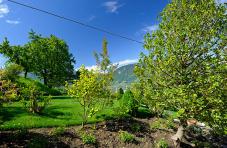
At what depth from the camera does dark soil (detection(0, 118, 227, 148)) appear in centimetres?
1293

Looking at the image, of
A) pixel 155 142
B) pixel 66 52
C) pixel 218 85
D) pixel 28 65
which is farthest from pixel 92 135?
pixel 66 52

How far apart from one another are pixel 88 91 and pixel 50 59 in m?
42.2

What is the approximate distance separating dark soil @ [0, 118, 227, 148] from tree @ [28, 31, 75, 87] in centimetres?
3919

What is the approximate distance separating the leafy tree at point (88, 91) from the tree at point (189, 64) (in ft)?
8.69

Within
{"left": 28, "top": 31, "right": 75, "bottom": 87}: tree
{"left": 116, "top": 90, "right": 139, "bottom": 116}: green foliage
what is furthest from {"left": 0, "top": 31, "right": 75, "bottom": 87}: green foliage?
{"left": 116, "top": 90, "right": 139, "bottom": 116}: green foliage

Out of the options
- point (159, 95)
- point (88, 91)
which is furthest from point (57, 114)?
point (159, 95)

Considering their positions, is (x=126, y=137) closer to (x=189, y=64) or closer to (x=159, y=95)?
(x=159, y=95)

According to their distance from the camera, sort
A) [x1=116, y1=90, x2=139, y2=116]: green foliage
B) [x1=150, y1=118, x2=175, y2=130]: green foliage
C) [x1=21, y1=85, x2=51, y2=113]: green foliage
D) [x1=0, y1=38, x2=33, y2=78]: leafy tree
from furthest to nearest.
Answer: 1. [x1=0, y1=38, x2=33, y2=78]: leafy tree
2. [x1=116, y1=90, x2=139, y2=116]: green foliage
3. [x1=150, y1=118, x2=175, y2=130]: green foliage
4. [x1=21, y1=85, x2=51, y2=113]: green foliage

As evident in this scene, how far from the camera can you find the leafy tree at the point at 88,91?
16031 mm

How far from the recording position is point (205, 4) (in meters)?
15.2

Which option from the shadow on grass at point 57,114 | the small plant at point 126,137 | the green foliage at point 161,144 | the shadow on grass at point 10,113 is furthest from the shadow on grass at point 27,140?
the green foliage at point 161,144

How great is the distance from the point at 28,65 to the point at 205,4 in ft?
148

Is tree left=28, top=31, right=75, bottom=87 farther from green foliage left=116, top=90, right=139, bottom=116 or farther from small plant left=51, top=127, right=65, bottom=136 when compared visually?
small plant left=51, top=127, right=65, bottom=136

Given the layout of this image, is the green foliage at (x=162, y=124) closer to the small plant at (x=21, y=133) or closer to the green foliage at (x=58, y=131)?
the green foliage at (x=58, y=131)
